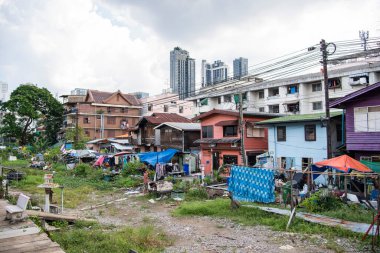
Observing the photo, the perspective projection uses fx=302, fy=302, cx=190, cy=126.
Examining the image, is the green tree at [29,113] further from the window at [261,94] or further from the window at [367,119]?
the window at [367,119]

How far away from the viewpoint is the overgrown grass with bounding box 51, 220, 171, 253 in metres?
9.16

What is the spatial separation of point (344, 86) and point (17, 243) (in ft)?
126

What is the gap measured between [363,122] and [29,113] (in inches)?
2208

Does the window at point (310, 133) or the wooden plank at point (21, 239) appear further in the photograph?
the window at point (310, 133)

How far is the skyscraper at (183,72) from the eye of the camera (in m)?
40.5

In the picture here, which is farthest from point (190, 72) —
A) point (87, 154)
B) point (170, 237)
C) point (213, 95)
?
point (170, 237)

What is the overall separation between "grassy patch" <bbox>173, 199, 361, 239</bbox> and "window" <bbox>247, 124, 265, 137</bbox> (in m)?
14.6

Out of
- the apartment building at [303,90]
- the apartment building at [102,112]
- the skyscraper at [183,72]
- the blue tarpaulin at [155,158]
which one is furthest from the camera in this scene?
the apartment building at [102,112]

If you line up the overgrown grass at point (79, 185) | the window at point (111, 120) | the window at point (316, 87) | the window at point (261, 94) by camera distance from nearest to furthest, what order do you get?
the overgrown grass at point (79, 185), the window at point (316, 87), the window at point (261, 94), the window at point (111, 120)

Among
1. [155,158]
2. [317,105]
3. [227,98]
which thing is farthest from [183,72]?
[155,158]

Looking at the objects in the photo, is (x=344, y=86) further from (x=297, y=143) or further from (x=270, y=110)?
(x=297, y=143)

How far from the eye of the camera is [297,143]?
25984mm

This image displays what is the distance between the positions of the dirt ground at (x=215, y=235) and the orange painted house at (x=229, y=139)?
48.1 feet

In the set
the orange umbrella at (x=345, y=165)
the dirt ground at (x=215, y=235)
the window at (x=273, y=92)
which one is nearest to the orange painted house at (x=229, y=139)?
the orange umbrella at (x=345, y=165)
